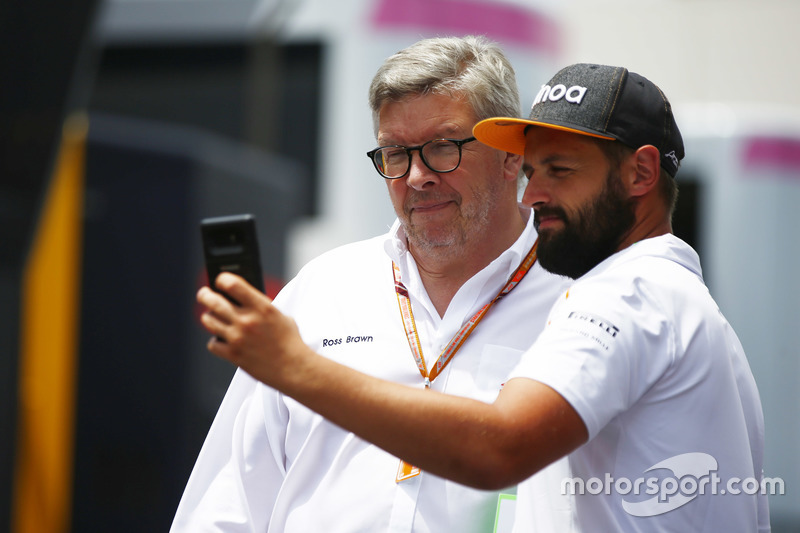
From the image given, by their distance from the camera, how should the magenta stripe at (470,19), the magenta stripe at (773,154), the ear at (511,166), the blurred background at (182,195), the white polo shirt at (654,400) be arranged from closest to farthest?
the white polo shirt at (654,400)
the ear at (511,166)
the blurred background at (182,195)
the magenta stripe at (470,19)
the magenta stripe at (773,154)

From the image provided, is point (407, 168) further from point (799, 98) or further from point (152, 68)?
point (799, 98)

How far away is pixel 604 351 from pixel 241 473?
4.19ft

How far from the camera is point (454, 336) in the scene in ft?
8.51

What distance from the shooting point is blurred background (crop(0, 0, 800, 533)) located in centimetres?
554

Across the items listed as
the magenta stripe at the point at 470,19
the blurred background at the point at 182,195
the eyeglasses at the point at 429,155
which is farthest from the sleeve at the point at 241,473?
the magenta stripe at the point at 470,19

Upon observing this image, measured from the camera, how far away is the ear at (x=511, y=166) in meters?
2.87

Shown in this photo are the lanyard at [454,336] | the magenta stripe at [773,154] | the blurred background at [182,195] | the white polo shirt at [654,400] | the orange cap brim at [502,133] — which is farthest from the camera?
the magenta stripe at [773,154]

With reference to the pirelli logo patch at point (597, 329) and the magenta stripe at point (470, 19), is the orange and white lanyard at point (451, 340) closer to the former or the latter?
the pirelli logo patch at point (597, 329)

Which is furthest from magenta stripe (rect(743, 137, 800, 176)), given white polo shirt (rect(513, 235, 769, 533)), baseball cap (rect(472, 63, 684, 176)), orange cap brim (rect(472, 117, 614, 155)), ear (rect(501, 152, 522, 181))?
white polo shirt (rect(513, 235, 769, 533))

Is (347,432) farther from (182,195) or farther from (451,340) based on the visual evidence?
(182,195)

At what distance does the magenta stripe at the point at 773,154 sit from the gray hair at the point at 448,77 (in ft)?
19.9

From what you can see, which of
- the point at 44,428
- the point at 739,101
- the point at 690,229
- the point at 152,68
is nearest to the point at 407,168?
the point at 44,428

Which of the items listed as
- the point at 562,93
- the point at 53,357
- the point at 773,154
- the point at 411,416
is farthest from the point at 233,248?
the point at 773,154

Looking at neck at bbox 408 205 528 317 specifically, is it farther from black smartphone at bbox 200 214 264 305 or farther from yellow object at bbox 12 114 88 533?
yellow object at bbox 12 114 88 533
